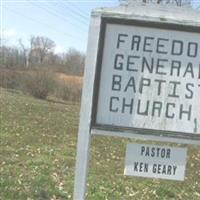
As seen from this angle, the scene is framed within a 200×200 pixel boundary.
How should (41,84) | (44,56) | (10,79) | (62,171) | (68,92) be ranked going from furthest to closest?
(44,56) < (10,79) < (68,92) < (41,84) < (62,171)

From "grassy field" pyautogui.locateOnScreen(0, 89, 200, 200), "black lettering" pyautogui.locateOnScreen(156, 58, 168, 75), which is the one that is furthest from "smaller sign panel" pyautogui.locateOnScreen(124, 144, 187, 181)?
"grassy field" pyautogui.locateOnScreen(0, 89, 200, 200)

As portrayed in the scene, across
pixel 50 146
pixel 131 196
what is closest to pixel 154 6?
pixel 131 196

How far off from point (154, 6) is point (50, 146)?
964 centimetres

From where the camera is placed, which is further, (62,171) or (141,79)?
(62,171)

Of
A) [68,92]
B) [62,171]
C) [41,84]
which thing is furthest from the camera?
[68,92]

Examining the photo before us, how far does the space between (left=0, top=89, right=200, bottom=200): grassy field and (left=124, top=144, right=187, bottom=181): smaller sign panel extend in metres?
3.79

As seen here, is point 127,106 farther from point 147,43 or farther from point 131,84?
point 147,43

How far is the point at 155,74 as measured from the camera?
3920 millimetres

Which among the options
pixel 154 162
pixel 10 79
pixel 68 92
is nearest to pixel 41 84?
pixel 68 92

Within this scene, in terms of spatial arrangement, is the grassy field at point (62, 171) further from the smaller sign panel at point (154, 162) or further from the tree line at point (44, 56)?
the tree line at point (44, 56)

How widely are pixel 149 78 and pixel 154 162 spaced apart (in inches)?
20.7

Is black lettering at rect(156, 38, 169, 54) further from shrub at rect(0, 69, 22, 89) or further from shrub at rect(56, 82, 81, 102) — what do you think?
shrub at rect(0, 69, 22, 89)

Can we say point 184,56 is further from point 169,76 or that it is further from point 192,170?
point 192,170

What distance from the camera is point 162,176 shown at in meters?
4.02
